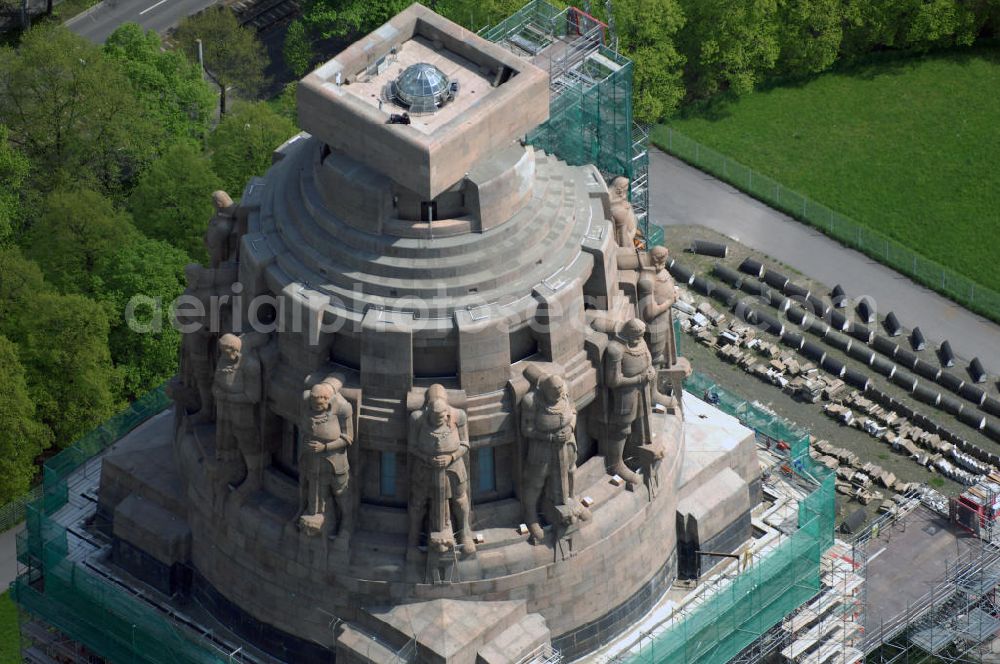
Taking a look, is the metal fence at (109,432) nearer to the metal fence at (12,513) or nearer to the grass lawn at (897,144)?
the metal fence at (12,513)

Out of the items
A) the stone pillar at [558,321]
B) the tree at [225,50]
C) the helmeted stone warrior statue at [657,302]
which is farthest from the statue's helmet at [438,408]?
the tree at [225,50]

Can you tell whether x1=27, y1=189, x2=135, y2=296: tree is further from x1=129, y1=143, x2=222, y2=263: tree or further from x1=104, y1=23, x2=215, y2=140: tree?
x1=104, y1=23, x2=215, y2=140: tree

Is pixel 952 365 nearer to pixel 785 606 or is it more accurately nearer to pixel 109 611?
pixel 785 606

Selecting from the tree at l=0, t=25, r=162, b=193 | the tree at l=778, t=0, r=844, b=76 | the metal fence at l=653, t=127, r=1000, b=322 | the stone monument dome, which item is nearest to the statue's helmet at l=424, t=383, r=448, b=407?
the stone monument dome

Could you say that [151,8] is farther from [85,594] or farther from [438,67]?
[438,67]

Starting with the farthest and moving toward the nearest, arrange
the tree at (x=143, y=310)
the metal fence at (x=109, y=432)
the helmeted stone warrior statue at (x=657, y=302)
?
the tree at (x=143, y=310)
the metal fence at (x=109, y=432)
the helmeted stone warrior statue at (x=657, y=302)

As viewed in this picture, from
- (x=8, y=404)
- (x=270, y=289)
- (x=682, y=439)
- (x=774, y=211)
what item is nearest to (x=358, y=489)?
(x=270, y=289)

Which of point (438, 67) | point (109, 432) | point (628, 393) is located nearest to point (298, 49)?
point (109, 432)
